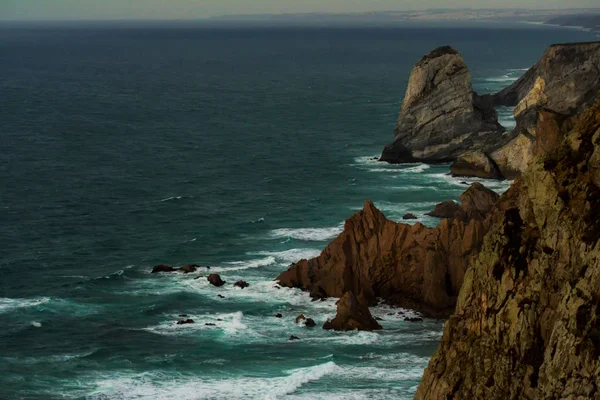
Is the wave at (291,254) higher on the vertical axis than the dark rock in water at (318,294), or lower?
lower

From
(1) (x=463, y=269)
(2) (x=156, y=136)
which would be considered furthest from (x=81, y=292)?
(2) (x=156, y=136)

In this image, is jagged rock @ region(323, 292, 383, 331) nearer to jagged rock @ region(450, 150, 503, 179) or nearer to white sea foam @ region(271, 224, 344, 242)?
white sea foam @ region(271, 224, 344, 242)

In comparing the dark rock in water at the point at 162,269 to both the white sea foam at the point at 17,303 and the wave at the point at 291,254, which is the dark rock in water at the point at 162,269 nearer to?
the wave at the point at 291,254

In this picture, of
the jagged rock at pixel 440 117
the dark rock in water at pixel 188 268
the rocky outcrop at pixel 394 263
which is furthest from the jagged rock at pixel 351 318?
the jagged rock at pixel 440 117

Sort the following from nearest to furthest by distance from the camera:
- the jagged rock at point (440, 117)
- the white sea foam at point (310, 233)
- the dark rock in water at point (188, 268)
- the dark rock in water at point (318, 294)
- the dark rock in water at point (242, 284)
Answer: the dark rock in water at point (318, 294) < the dark rock in water at point (242, 284) < the dark rock in water at point (188, 268) < the white sea foam at point (310, 233) < the jagged rock at point (440, 117)

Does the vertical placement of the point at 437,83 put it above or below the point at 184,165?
above

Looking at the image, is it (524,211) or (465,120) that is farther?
(465,120)

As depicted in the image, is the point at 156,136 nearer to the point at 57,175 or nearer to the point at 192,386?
the point at 57,175
